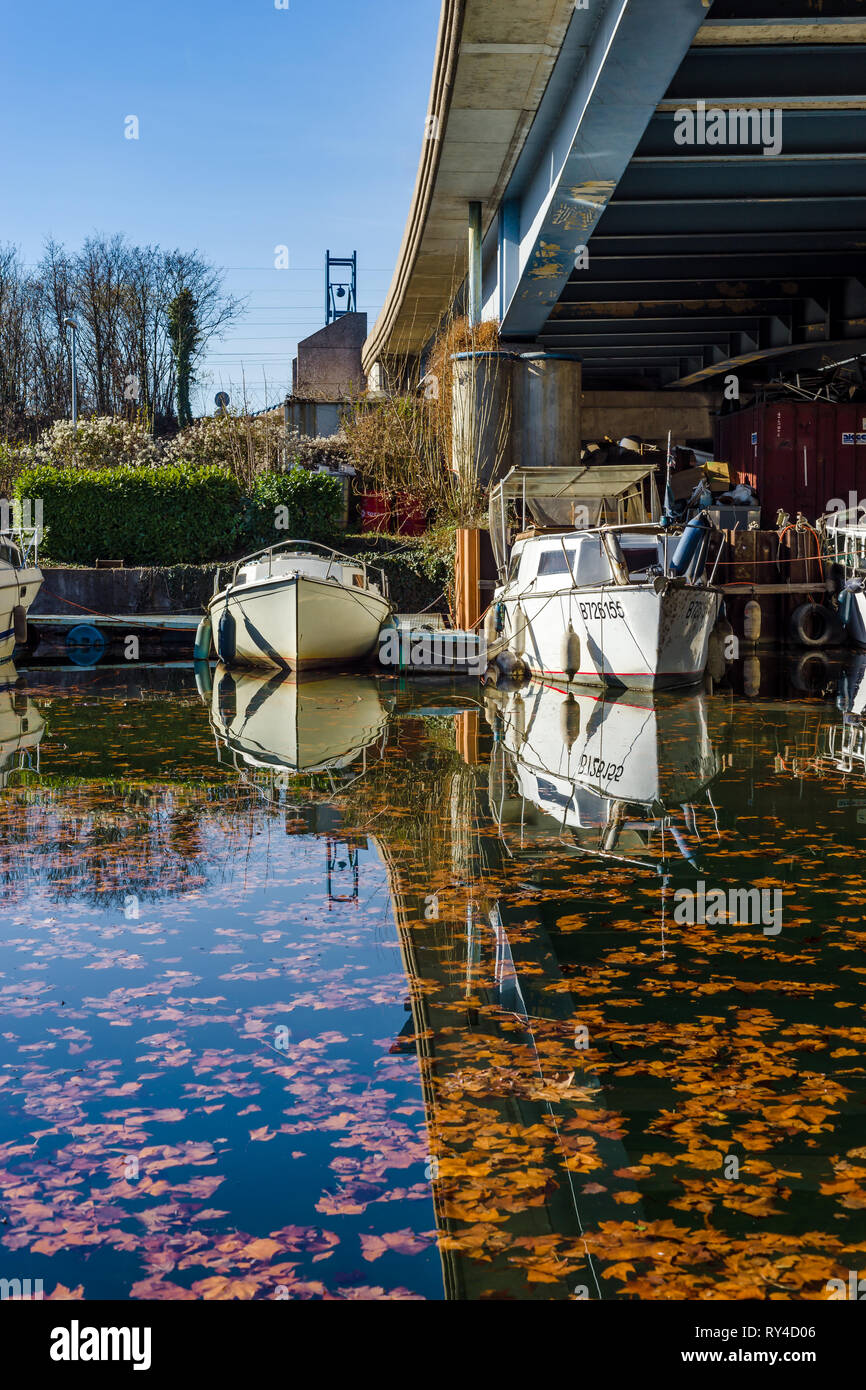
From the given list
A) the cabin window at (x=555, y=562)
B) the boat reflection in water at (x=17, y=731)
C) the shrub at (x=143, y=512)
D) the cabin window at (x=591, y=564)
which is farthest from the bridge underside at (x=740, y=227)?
the boat reflection in water at (x=17, y=731)

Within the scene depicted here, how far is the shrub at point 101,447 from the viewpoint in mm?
31750

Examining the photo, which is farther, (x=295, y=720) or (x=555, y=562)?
(x=555, y=562)

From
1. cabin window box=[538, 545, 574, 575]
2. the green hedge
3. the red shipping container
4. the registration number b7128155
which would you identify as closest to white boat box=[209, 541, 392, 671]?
cabin window box=[538, 545, 574, 575]

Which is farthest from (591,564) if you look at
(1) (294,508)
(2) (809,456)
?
(1) (294,508)

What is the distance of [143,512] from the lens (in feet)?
88.0

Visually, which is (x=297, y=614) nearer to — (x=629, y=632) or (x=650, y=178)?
(x=629, y=632)

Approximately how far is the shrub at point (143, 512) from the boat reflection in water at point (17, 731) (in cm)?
910

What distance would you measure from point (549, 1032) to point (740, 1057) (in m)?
0.68

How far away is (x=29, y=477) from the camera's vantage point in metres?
27.0

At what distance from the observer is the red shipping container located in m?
25.4

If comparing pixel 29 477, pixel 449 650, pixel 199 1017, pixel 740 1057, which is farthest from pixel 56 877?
pixel 29 477

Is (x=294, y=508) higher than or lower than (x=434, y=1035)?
higher

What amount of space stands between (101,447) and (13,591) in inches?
536
